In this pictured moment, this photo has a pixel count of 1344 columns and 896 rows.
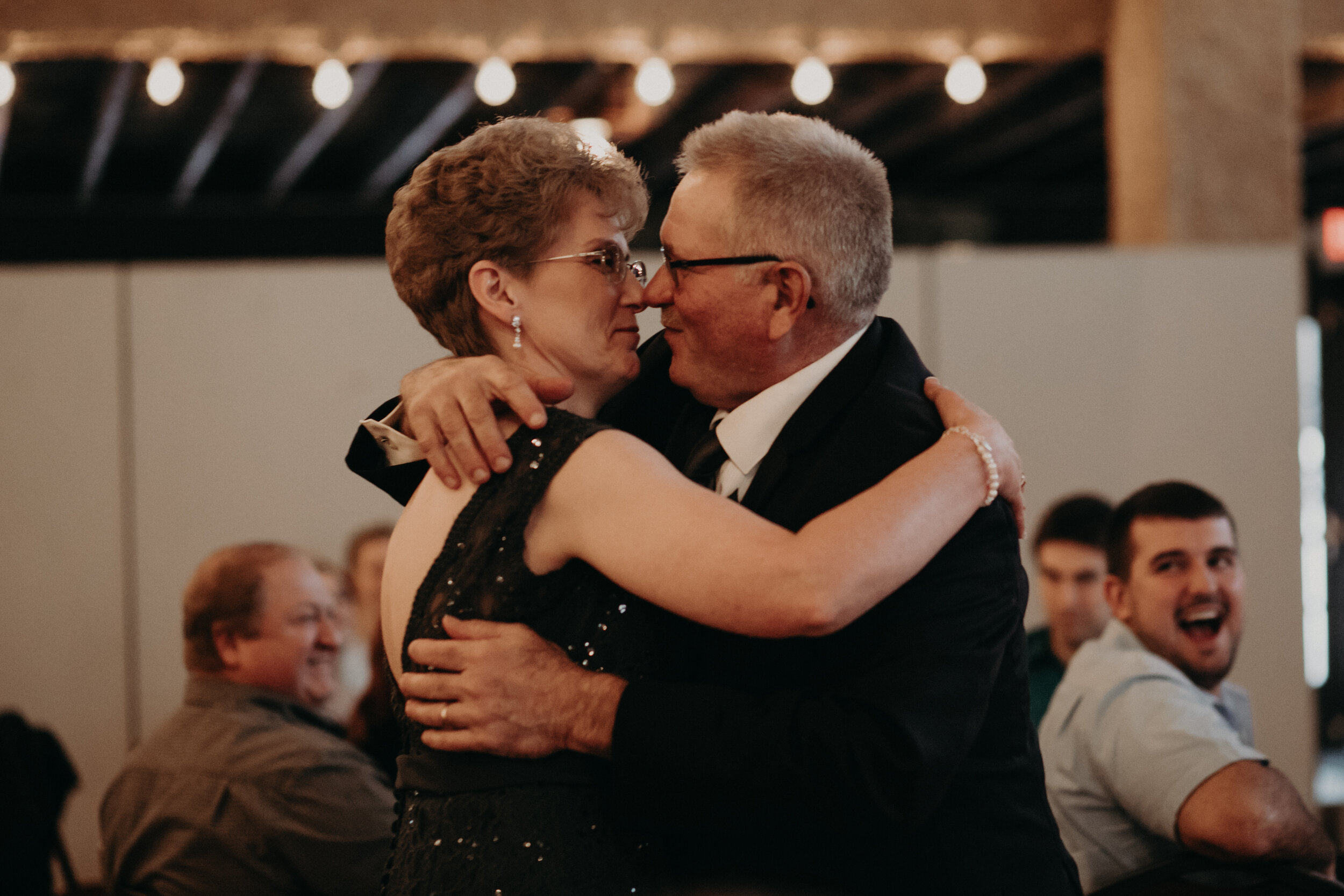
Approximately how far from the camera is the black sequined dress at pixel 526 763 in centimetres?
138

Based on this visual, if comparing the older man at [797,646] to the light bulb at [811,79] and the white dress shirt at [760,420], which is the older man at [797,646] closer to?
the white dress shirt at [760,420]

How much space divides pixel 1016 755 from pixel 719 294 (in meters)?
0.70

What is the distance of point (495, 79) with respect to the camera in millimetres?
4762

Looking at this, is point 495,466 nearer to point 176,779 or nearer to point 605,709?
point 605,709

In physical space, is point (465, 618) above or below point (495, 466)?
below

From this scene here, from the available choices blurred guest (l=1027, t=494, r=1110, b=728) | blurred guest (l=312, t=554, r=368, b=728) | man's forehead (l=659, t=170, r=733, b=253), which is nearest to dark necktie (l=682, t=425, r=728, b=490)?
man's forehead (l=659, t=170, r=733, b=253)

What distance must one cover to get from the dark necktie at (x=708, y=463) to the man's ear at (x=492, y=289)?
1.00ft

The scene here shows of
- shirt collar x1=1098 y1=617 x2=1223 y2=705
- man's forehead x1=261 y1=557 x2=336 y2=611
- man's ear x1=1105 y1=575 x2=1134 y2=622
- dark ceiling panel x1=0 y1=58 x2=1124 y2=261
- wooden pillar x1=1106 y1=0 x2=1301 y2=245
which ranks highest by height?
dark ceiling panel x1=0 y1=58 x2=1124 y2=261

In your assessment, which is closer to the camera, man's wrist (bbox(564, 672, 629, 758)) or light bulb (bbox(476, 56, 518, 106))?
man's wrist (bbox(564, 672, 629, 758))

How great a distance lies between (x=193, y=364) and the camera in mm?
4395

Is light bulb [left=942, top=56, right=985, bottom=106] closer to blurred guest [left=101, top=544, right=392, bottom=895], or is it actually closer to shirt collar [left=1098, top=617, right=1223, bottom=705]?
shirt collar [left=1098, top=617, right=1223, bottom=705]

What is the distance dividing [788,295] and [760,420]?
17 centimetres

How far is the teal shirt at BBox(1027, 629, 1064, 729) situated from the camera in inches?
126

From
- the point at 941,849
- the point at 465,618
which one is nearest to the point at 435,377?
the point at 465,618
